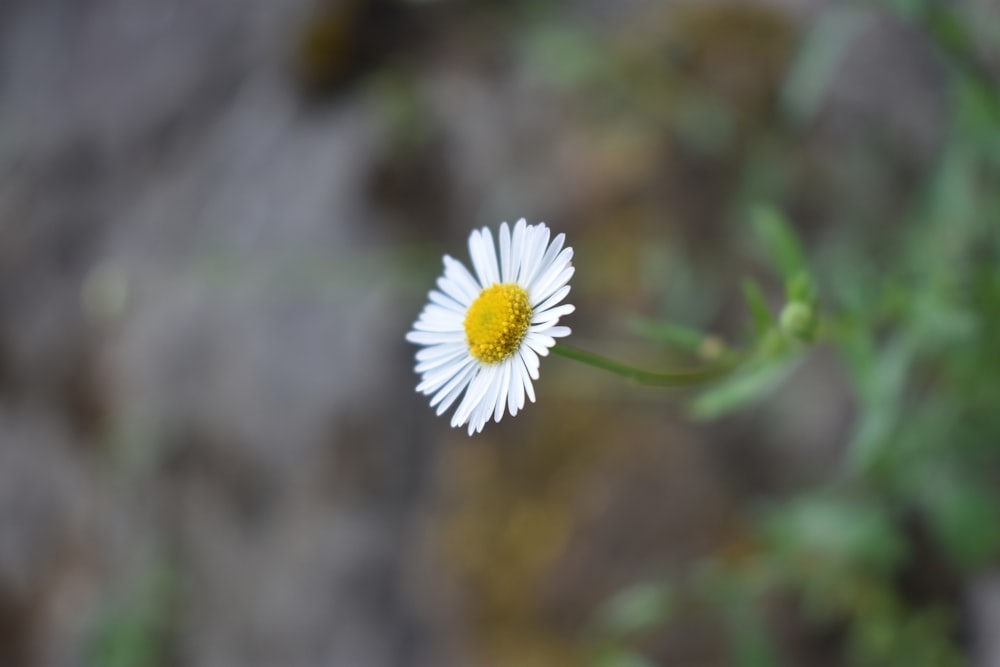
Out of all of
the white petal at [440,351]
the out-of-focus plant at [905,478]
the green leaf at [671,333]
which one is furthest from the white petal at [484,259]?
the out-of-focus plant at [905,478]

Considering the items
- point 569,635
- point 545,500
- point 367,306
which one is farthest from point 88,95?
point 569,635

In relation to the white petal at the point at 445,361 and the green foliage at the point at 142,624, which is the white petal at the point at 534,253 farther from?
the green foliage at the point at 142,624

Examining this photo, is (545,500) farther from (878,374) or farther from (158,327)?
(158,327)

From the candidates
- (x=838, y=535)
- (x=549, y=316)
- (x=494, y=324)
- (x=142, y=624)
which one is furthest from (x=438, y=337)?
(x=142, y=624)

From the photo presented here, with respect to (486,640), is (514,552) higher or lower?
higher

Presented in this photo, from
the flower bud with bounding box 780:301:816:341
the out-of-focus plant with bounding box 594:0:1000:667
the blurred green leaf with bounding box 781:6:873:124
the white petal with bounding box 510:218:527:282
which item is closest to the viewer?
the white petal with bounding box 510:218:527:282

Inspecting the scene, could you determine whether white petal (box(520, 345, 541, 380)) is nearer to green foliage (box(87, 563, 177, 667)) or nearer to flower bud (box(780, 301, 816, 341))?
flower bud (box(780, 301, 816, 341))

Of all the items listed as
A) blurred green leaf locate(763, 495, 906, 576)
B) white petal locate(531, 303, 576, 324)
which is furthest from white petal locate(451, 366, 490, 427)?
blurred green leaf locate(763, 495, 906, 576)
